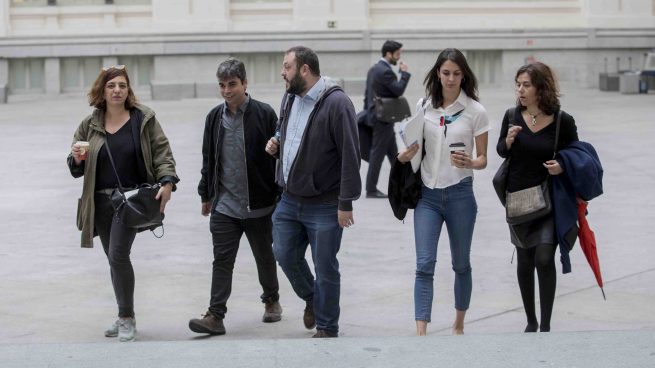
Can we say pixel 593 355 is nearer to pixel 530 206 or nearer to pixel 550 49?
pixel 530 206

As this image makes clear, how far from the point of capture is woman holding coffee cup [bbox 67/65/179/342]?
8.04m

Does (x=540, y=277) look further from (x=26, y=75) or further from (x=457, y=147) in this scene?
(x=26, y=75)

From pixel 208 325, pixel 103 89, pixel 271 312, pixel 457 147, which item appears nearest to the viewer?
pixel 457 147

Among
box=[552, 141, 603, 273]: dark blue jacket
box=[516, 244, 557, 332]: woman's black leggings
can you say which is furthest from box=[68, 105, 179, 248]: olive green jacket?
box=[552, 141, 603, 273]: dark blue jacket

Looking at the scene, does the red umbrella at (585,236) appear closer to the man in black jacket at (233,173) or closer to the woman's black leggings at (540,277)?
the woman's black leggings at (540,277)

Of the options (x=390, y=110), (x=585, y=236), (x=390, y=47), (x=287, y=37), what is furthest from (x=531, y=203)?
(x=287, y=37)

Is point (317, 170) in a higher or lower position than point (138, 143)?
lower

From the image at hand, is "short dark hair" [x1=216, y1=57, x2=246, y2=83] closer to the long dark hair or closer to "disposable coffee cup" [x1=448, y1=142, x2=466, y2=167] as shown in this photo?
the long dark hair

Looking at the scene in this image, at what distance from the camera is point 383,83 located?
14.2m

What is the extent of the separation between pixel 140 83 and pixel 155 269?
21.8 metres

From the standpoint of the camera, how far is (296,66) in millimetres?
7684

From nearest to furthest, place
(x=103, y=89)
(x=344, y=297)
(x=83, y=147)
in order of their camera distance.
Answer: (x=83, y=147)
(x=103, y=89)
(x=344, y=297)

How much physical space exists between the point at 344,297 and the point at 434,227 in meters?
1.72

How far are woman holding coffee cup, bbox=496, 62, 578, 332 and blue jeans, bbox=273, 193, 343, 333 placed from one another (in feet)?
3.69
